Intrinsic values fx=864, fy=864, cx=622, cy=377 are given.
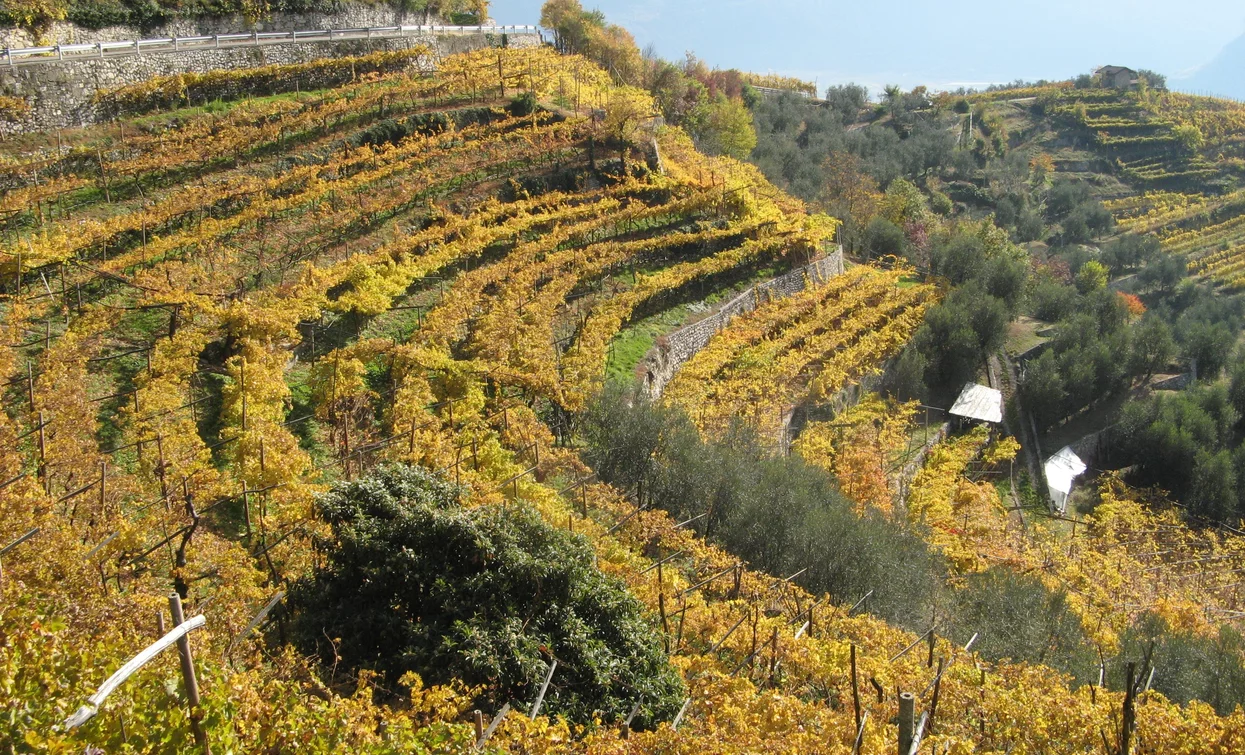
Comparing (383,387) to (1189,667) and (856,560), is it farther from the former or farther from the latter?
(1189,667)

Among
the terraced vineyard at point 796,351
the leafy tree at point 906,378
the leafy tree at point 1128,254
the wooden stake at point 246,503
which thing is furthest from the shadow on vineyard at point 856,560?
the leafy tree at point 1128,254

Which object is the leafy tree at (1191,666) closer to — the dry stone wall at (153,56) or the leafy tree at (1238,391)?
the leafy tree at (1238,391)

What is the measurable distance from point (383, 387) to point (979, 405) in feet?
89.8

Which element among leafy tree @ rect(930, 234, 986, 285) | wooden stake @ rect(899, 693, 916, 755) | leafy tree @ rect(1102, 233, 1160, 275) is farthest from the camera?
leafy tree @ rect(1102, 233, 1160, 275)

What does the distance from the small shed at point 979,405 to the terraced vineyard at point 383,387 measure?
13.3 ft

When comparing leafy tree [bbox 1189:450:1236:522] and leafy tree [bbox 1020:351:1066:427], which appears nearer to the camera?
leafy tree [bbox 1189:450:1236:522]

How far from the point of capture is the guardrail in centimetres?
2947

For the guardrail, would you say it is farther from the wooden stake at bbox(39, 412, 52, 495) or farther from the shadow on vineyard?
the shadow on vineyard

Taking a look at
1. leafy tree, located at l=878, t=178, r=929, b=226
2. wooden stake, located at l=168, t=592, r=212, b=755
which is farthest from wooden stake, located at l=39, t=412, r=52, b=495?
leafy tree, located at l=878, t=178, r=929, b=226

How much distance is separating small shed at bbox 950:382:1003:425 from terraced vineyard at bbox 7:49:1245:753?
4.04m

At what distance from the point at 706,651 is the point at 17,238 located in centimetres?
2144

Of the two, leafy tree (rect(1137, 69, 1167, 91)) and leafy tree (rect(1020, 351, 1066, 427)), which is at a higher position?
leafy tree (rect(1137, 69, 1167, 91))

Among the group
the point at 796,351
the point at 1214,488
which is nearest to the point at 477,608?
the point at 796,351

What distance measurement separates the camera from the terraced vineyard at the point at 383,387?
9.96 m
